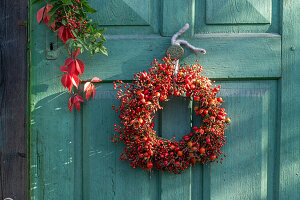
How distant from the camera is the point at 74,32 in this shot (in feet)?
4.53

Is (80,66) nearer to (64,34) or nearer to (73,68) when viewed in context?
(73,68)

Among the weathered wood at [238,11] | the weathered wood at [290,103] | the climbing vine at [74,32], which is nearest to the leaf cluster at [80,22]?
the climbing vine at [74,32]

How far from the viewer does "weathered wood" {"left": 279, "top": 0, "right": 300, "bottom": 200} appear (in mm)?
1499

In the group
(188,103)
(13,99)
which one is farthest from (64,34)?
(188,103)

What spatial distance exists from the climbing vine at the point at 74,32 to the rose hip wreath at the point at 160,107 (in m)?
0.19

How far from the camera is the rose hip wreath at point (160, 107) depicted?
138 cm

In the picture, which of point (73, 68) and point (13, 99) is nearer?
point (73, 68)

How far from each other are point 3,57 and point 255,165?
1267 millimetres

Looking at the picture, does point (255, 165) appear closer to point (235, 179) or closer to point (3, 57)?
point (235, 179)

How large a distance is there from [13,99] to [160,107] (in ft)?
2.44

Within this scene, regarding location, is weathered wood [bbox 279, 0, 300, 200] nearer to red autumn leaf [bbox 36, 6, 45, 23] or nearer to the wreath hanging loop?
the wreath hanging loop

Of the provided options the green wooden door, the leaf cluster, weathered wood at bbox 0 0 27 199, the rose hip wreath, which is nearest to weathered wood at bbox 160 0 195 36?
the green wooden door

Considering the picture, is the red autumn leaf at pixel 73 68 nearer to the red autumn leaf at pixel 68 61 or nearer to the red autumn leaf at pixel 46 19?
the red autumn leaf at pixel 68 61

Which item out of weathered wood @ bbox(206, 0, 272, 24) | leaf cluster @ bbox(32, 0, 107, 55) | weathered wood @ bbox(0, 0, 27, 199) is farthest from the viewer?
weathered wood @ bbox(0, 0, 27, 199)
